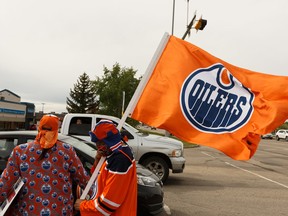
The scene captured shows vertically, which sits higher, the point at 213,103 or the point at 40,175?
the point at 213,103

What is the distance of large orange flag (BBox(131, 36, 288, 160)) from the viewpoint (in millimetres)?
3139

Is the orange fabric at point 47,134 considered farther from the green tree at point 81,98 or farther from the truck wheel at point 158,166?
the green tree at point 81,98

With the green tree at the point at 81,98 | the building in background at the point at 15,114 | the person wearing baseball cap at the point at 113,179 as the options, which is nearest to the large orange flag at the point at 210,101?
the person wearing baseball cap at the point at 113,179

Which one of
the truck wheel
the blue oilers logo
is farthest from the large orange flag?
the truck wheel

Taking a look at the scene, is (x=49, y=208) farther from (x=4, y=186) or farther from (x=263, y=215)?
(x=263, y=215)

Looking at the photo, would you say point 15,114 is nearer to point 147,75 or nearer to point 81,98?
point 81,98

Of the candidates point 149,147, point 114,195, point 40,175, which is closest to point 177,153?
point 149,147

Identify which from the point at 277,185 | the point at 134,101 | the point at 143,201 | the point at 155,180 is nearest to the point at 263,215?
the point at 155,180

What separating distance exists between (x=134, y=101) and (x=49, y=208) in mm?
1146

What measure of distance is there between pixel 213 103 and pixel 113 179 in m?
1.14

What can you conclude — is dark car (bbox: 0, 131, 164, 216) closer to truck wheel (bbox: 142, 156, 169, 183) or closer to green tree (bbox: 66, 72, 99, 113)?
truck wheel (bbox: 142, 156, 169, 183)

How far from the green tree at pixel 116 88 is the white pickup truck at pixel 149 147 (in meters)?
38.7

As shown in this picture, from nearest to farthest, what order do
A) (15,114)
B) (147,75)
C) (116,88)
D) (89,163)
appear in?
(147,75) < (89,163) < (116,88) < (15,114)

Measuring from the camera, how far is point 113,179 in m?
2.61
